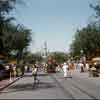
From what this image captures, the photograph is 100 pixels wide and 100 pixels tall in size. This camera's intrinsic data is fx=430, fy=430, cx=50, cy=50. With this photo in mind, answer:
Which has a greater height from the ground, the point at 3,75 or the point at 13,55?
the point at 13,55

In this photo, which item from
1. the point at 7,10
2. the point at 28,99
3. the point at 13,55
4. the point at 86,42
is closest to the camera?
the point at 28,99

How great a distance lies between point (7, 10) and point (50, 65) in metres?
47.9

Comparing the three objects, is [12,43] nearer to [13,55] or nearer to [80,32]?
[13,55]

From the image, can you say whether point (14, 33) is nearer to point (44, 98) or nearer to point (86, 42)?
point (86, 42)

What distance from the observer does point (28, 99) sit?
21.8 m

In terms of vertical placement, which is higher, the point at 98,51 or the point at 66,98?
the point at 98,51

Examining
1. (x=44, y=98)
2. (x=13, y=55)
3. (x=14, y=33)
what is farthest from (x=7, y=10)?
(x=13, y=55)

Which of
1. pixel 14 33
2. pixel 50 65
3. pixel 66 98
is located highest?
pixel 14 33

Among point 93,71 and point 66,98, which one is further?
point 93,71

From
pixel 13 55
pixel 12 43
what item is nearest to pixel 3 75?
pixel 12 43

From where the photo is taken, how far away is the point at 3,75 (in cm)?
5497

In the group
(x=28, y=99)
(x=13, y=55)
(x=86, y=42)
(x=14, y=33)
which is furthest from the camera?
(x=86, y=42)

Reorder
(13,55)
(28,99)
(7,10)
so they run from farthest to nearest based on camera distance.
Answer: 1. (13,55)
2. (7,10)
3. (28,99)

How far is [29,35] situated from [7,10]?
235 ft
